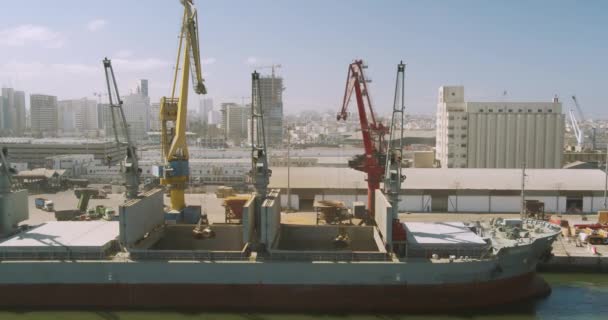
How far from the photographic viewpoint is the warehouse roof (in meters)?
33.2

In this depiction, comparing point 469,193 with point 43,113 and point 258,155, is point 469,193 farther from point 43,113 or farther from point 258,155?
point 43,113

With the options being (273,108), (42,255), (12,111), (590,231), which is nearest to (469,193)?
(590,231)

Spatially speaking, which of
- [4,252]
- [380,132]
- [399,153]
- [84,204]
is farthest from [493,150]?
[4,252]

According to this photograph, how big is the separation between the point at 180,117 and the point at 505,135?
1473 inches

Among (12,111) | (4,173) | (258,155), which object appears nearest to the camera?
(258,155)

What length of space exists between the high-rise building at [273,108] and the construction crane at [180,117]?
74.6 metres

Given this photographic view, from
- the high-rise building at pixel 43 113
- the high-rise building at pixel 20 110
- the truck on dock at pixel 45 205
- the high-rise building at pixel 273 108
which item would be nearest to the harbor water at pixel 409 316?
the truck on dock at pixel 45 205

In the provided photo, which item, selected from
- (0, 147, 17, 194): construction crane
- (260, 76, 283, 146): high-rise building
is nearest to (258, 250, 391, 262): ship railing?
(0, 147, 17, 194): construction crane

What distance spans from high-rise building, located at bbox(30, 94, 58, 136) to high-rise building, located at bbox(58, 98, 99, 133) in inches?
574

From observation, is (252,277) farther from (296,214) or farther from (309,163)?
(309,163)

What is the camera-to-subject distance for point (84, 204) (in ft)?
102

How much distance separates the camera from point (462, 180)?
3441 cm

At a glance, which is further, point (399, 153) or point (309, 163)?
point (309, 163)

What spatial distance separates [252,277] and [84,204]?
61.2ft
